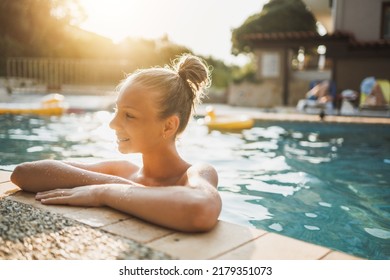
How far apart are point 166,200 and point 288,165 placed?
332cm

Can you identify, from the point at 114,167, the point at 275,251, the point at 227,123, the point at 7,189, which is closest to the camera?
the point at 275,251

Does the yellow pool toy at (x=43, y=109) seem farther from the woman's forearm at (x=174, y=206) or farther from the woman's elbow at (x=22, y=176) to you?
the woman's forearm at (x=174, y=206)

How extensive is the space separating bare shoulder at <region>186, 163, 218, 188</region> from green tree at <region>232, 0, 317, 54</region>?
2159cm

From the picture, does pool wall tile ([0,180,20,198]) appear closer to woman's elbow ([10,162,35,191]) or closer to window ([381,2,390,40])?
woman's elbow ([10,162,35,191])

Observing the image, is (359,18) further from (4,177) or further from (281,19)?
(4,177)

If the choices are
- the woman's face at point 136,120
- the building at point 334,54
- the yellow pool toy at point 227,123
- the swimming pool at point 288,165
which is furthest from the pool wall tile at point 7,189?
the building at point 334,54

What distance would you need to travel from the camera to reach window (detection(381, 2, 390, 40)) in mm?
13430

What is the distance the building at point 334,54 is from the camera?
531 inches

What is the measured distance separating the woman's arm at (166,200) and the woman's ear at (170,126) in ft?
0.76

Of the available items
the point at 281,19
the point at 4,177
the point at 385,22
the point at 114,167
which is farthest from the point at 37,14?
the point at 281,19

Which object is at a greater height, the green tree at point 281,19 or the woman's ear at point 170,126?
the green tree at point 281,19

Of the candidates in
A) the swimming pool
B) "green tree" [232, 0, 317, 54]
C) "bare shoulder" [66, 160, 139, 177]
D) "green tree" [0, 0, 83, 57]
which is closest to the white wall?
the swimming pool

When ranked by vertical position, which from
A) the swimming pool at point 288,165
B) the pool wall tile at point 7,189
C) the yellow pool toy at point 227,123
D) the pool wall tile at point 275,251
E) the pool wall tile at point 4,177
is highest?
the pool wall tile at point 275,251

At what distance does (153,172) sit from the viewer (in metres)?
2.39
